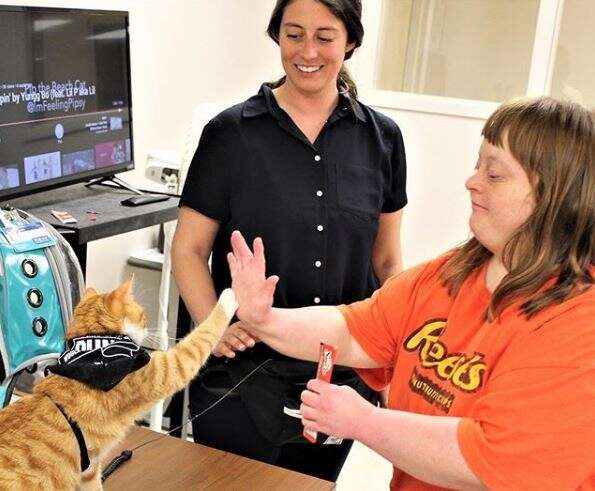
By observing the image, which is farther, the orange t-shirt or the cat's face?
the cat's face

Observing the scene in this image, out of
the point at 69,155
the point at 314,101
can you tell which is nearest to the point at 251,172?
the point at 314,101

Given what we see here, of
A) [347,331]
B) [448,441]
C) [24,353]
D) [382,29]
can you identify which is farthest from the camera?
[382,29]

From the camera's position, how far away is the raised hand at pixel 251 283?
1497 mm

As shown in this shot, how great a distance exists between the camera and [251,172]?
1.73 m

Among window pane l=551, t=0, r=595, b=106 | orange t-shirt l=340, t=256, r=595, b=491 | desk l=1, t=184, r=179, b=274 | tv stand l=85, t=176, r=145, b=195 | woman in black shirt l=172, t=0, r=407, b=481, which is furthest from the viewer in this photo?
window pane l=551, t=0, r=595, b=106

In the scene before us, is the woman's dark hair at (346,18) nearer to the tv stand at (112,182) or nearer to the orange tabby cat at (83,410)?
the orange tabby cat at (83,410)

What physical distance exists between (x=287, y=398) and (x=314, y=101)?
0.67 metres

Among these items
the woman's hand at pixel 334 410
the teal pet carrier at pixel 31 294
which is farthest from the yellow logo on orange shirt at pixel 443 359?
the teal pet carrier at pixel 31 294

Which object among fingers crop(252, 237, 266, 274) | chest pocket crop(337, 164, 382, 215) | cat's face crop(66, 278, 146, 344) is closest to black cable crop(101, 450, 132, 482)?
cat's face crop(66, 278, 146, 344)

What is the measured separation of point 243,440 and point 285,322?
1.18ft

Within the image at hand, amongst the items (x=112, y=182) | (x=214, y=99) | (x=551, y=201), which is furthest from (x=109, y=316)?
(x=214, y=99)

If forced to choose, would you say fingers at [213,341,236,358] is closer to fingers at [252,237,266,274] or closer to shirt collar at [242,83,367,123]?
fingers at [252,237,266,274]

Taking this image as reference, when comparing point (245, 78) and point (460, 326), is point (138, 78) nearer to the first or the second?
point (245, 78)

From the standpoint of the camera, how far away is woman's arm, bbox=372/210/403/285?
1903 mm
